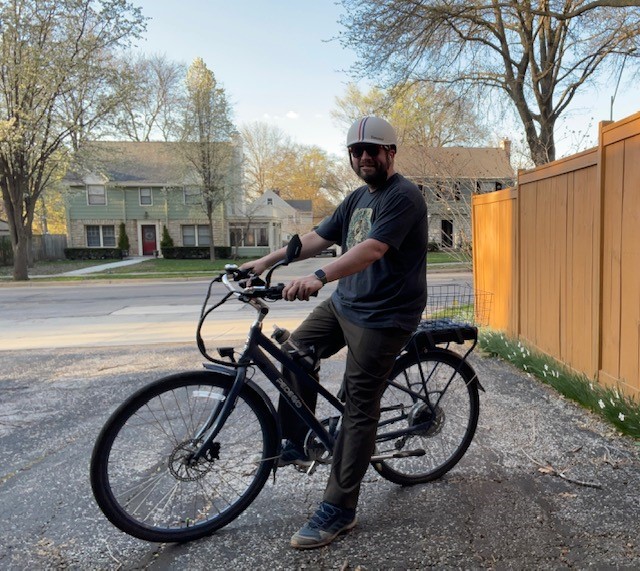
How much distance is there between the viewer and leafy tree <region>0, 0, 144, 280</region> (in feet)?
51.3

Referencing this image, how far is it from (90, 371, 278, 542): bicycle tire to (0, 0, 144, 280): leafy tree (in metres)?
16.9

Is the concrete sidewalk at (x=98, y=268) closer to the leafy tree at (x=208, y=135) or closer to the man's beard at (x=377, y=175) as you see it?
the leafy tree at (x=208, y=135)

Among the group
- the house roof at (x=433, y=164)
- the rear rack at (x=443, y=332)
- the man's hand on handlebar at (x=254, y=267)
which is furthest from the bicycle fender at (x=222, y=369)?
the house roof at (x=433, y=164)

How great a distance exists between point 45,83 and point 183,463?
17776mm

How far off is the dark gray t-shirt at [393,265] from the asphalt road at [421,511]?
980 mm

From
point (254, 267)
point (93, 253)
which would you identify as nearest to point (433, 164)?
point (254, 267)

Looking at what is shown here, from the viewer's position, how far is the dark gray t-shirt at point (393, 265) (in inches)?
81.0

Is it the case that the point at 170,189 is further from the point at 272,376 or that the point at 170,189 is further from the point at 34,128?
the point at 272,376

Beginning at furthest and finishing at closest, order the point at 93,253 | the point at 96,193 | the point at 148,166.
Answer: the point at 148,166
the point at 96,193
the point at 93,253

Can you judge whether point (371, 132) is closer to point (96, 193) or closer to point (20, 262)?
point (20, 262)

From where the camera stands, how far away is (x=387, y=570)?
6.42 feet

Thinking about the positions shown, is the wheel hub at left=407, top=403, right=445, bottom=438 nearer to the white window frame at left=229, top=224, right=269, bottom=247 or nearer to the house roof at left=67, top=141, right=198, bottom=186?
the house roof at left=67, top=141, right=198, bottom=186

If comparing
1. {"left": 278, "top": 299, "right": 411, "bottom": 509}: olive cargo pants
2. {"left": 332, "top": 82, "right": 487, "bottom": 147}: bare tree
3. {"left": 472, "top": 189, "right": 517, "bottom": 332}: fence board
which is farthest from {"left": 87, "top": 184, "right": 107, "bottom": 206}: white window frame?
{"left": 278, "top": 299, "right": 411, "bottom": 509}: olive cargo pants

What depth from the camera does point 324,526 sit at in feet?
7.08
